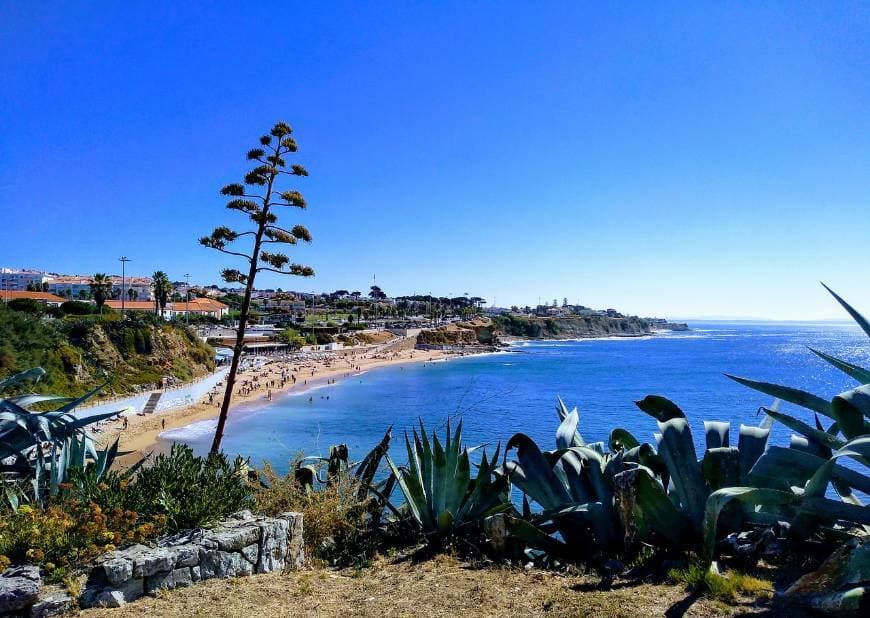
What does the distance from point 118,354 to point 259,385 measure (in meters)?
13.4

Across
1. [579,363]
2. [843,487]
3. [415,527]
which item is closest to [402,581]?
[415,527]

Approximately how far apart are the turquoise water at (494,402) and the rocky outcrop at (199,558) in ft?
15.5

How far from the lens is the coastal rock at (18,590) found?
125 inches

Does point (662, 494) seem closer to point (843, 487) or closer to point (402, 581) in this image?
point (843, 487)

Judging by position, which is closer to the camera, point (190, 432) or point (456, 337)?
point (190, 432)

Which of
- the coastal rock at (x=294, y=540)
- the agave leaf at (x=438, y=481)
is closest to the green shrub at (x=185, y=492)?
the coastal rock at (x=294, y=540)

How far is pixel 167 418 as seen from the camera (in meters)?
32.9

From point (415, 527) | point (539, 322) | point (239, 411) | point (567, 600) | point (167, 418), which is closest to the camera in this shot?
point (567, 600)

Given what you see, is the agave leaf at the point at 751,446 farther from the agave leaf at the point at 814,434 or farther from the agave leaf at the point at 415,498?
the agave leaf at the point at 415,498

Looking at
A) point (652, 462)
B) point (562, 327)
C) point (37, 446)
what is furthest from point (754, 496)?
point (562, 327)

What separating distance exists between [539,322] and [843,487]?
161 meters

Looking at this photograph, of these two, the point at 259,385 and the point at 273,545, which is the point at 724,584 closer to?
the point at 273,545

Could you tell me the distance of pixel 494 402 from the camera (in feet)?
142

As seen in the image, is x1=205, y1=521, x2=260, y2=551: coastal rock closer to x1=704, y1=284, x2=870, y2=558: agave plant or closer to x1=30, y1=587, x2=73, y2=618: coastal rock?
x1=30, y1=587, x2=73, y2=618: coastal rock
